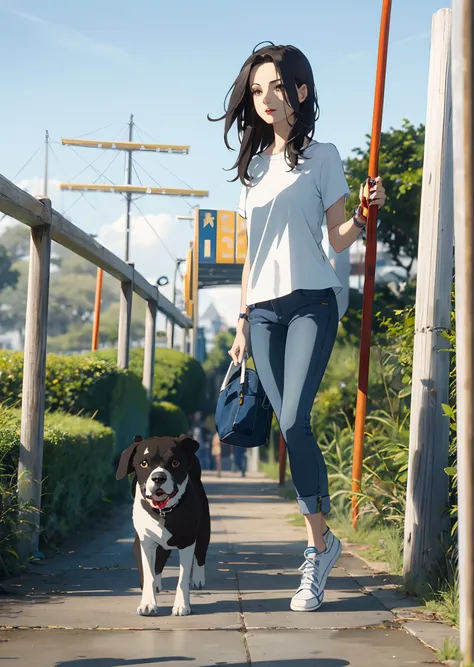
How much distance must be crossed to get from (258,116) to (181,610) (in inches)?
94.4

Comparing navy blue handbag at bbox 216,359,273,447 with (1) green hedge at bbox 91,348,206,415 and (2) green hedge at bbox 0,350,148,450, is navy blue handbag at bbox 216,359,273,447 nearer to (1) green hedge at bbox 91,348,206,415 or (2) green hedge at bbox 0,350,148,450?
(2) green hedge at bbox 0,350,148,450

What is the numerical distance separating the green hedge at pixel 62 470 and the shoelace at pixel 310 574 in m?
1.57

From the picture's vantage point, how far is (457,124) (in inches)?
111

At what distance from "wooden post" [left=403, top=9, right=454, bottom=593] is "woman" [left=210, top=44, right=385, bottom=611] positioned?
1.36 ft

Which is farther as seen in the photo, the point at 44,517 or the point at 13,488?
the point at 44,517

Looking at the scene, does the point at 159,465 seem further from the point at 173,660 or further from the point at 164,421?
the point at 164,421

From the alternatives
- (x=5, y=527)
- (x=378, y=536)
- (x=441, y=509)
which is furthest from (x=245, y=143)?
(x=378, y=536)

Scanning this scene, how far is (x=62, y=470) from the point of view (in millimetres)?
6629

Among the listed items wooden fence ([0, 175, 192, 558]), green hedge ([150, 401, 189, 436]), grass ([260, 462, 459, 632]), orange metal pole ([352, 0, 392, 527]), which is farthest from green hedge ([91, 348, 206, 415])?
wooden fence ([0, 175, 192, 558])

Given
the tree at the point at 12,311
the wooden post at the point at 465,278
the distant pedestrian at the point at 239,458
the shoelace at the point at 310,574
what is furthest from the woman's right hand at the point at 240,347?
the tree at the point at 12,311

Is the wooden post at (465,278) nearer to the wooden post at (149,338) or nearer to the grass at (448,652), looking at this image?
the grass at (448,652)

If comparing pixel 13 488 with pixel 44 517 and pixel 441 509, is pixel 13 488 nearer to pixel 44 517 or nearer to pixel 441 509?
pixel 44 517

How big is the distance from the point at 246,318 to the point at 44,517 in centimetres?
223

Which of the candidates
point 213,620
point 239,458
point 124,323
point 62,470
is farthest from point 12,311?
point 213,620
